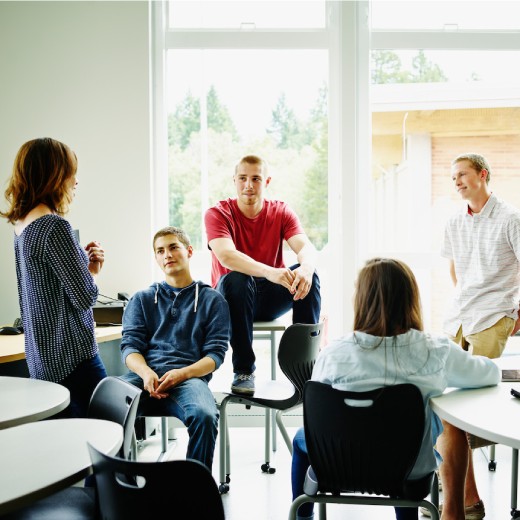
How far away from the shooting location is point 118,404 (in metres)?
1.77

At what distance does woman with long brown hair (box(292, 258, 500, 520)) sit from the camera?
5.60 ft

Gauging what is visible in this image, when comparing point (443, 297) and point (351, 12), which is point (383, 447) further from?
point (351, 12)

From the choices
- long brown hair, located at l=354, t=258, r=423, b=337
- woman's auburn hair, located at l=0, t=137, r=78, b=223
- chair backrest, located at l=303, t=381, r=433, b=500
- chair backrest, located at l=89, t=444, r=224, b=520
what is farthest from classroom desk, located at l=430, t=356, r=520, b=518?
woman's auburn hair, located at l=0, t=137, r=78, b=223

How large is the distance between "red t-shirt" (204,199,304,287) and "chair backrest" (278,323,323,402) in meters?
0.58

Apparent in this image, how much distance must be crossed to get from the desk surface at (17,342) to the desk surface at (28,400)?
1.48ft

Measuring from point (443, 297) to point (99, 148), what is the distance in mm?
2592

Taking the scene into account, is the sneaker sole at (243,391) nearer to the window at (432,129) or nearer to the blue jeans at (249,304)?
the blue jeans at (249,304)

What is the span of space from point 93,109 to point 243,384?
84.8 inches

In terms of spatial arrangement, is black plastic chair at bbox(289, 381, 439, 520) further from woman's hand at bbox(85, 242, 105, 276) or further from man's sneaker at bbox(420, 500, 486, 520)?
woman's hand at bbox(85, 242, 105, 276)

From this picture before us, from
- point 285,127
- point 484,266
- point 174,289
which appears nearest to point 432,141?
point 285,127

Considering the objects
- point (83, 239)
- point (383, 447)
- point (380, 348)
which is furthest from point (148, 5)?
point (383, 447)

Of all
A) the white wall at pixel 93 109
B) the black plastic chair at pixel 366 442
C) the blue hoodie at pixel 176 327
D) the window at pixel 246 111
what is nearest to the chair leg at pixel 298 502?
the black plastic chair at pixel 366 442

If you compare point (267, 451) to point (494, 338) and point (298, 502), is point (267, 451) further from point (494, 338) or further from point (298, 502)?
point (298, 502)

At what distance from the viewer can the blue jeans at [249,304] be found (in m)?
2.82
